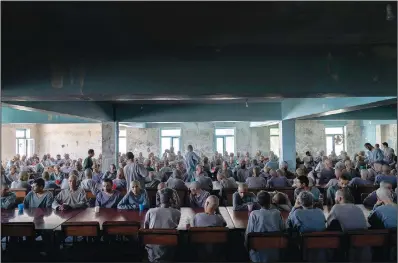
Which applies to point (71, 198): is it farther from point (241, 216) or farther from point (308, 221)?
point (308, 221)

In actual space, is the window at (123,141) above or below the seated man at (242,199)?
above

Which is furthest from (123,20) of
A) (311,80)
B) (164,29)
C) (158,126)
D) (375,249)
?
(158,126)

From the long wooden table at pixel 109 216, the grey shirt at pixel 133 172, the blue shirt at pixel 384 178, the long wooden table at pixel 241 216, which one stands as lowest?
the long wooden table at pixel 241 216

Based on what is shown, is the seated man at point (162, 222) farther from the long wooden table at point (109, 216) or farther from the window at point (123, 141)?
the window at point (123, 141)

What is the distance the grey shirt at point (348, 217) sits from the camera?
4082 mm

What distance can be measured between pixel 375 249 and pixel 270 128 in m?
17.1

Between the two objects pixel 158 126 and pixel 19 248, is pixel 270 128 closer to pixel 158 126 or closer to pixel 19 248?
pixel 158 126

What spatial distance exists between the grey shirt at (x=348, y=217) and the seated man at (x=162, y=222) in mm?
1712

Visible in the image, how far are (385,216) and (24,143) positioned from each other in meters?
19.3

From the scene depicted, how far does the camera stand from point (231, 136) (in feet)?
67.1

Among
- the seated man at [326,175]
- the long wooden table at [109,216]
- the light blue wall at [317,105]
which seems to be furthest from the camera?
the seated man at [326,175]

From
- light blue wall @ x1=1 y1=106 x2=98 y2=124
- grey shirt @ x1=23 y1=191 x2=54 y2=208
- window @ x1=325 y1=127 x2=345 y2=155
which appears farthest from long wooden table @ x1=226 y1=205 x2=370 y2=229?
window @ x1=325 y1=127 x2=345 y2=155

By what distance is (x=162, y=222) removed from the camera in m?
4.25

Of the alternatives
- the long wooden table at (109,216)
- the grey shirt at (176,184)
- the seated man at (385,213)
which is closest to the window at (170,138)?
the grey shirt at (176,184)
